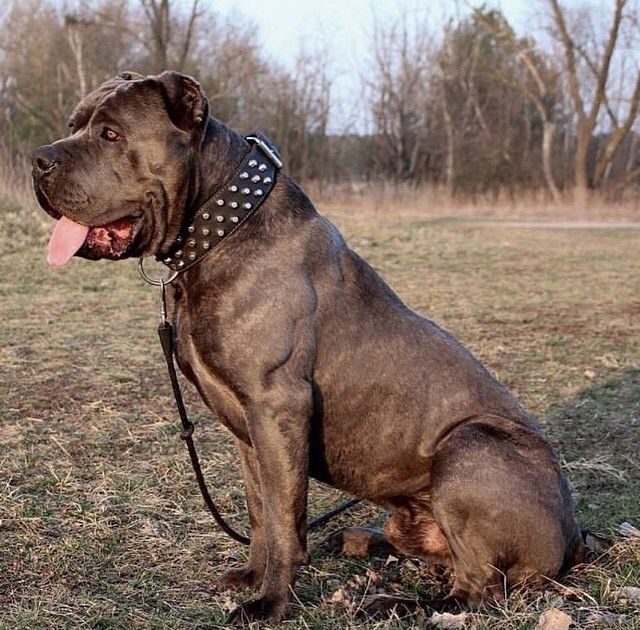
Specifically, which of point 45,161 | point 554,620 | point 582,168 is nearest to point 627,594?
point 554,620

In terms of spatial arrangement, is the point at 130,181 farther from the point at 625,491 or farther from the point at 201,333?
the point at 625,491

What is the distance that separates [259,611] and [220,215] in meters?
1.31

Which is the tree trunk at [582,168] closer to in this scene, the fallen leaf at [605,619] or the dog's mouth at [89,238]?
the fallen leaf at [605,619]

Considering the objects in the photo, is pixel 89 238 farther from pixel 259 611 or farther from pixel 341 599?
pixel 341 599

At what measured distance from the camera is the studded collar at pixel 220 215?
9.34ft

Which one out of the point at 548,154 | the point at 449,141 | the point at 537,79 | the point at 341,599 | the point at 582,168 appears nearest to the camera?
the point at 341,599

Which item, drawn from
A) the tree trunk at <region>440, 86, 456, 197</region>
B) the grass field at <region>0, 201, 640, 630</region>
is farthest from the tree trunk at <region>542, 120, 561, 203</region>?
the grass field at <region>0, 201, 640, 630</region>

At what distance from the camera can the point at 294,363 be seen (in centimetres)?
279

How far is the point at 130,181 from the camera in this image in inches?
109

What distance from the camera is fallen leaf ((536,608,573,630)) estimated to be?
2.58m

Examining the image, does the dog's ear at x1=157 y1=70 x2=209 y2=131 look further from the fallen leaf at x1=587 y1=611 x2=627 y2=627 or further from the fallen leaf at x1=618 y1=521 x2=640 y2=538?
the fallen leaf at x1=618 y1=521 x2=640 y2=538

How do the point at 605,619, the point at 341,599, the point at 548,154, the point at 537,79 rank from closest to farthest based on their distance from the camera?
1. the point at 605,619
2. the point at 341,599
3. the point at 537,79
4. the point at 548,154

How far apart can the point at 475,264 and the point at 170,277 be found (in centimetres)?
1044

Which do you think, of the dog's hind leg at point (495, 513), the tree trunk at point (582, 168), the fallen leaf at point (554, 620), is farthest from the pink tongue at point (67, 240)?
the tree trunk at point (582, 168)
